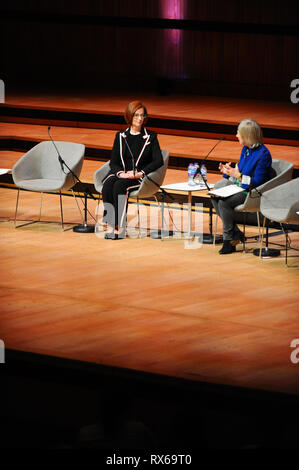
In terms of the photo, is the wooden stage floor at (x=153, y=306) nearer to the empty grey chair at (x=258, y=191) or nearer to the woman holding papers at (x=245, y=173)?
the woman holding papers at (x=245, y=173)

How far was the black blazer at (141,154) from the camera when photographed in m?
6.60

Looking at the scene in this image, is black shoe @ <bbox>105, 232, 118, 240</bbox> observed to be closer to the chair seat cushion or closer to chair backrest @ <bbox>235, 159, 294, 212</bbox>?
the chair seat cushion

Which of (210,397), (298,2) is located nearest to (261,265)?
(210,397)

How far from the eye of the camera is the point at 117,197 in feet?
21.5

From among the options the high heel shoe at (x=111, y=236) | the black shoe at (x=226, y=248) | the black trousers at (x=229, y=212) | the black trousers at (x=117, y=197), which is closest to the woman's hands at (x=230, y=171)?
the black trousers at (x=229, y=212)

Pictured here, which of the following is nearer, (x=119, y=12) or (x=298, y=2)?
(x=298, y=2)

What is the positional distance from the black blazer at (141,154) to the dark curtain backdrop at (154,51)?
3.87 meters

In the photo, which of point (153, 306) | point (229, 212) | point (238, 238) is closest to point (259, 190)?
point (229, 212)

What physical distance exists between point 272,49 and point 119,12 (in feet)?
7.45

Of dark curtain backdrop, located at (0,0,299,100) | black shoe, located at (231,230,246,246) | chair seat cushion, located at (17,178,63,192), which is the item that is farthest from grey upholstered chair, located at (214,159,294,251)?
dark curtain backdrop, located at (0,0,299,100)

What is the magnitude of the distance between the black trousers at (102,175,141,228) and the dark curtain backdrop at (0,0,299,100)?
406 centimetres

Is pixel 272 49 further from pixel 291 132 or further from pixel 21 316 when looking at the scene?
pixel 21 316

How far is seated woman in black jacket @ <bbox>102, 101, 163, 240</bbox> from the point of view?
6.54 m

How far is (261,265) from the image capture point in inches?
230
